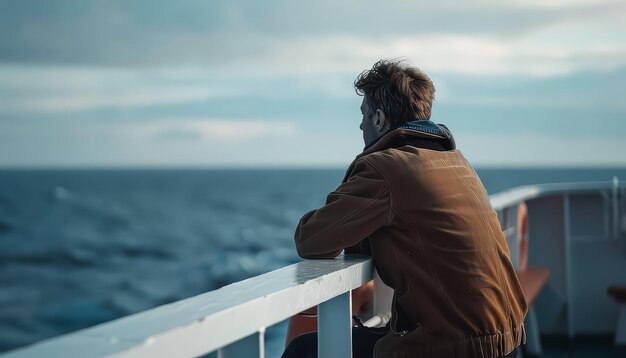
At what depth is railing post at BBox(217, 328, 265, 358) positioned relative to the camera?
1.65 m

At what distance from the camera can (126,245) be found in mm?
55719

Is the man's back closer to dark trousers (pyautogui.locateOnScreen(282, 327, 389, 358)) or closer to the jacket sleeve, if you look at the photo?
the jacket sleeve

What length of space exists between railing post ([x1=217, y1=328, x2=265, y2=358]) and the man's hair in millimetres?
965

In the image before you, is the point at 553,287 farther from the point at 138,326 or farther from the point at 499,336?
the point at 138,326

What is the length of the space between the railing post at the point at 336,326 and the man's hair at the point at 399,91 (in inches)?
22.3

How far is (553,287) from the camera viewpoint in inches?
231

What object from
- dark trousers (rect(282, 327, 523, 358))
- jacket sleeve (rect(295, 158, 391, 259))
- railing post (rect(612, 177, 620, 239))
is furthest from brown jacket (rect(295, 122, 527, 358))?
railing post (rect(612, 177, 620, 239))

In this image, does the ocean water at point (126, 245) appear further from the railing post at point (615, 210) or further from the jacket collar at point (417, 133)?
the jacket collar at point (417, 133)

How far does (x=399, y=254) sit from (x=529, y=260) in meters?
3.80

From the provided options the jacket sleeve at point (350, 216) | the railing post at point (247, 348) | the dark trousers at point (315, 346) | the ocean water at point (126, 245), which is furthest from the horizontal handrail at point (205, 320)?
the ocean water at point (126, 245)

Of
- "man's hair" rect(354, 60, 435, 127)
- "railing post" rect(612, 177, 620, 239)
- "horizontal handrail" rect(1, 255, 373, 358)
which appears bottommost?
"railing post" rect(612, 177, 620, 239)

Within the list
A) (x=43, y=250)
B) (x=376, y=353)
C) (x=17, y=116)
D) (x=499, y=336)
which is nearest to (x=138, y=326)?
(x=376, y=353)

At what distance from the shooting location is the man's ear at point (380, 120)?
8.19 ft

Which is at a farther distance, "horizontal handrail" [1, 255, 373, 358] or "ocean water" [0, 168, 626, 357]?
"ocean water" [0, 168, 626, 357]
